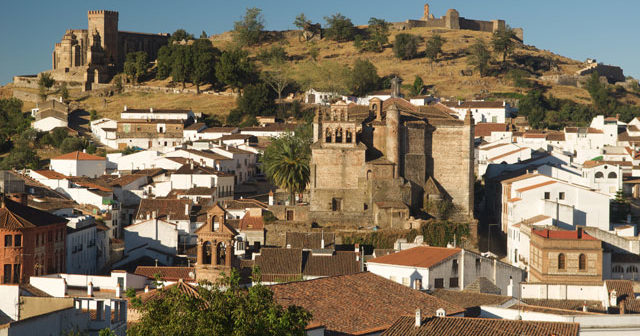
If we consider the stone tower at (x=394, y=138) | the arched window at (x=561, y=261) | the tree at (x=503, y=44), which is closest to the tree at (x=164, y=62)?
the tree at (x=503, y=44)

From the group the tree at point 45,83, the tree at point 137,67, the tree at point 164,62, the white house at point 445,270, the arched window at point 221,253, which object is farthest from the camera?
the tree at point 137,67

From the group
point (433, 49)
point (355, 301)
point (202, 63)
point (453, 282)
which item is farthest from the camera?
point (433, 49)

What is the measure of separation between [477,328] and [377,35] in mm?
108132

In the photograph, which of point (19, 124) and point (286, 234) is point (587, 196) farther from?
point (19, 124)

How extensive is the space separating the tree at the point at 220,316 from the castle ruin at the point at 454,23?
124938mm

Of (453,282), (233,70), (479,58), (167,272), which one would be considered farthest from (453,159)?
(479,58)

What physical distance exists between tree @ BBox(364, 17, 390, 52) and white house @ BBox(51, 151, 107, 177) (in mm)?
57326

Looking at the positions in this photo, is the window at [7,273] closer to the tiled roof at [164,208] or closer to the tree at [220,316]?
the tiled roof at [164,208]

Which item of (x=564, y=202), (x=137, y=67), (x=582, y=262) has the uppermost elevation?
(x=137, y=67)

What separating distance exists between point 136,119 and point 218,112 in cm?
1155

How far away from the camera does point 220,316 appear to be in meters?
20.8

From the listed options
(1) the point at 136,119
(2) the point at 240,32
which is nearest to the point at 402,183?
(1) the point at 136,119

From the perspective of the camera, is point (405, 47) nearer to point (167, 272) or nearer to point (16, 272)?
point (16, 272)

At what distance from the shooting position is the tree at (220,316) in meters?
20.7
